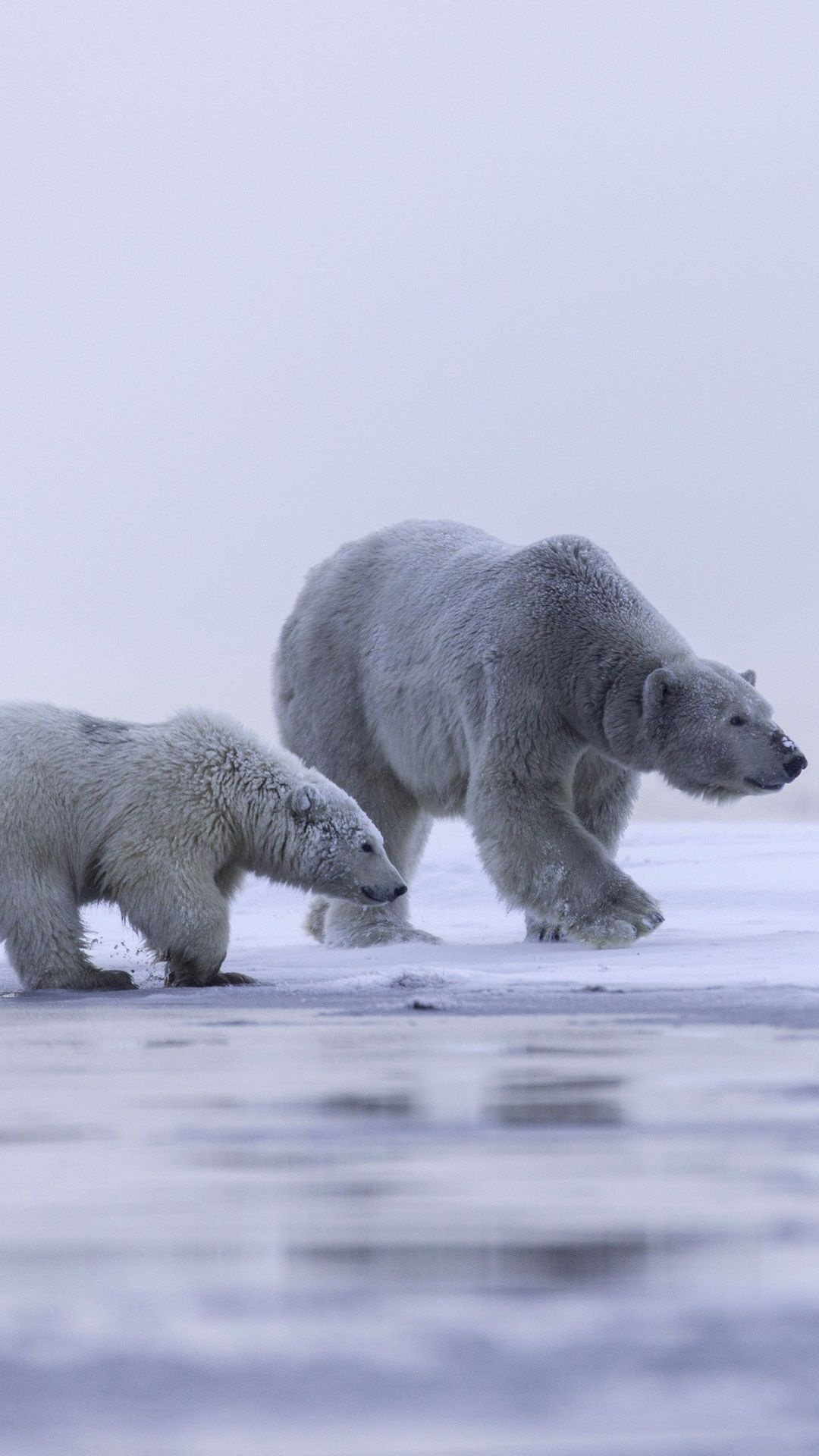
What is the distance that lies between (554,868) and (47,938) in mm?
2310

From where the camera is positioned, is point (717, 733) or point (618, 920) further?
point (717, 733)

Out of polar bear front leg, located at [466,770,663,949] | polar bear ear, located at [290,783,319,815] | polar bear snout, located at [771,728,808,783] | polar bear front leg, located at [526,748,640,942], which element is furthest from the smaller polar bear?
polar bear snout, located at [771,728,808,783]

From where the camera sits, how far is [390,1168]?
98.7 inches

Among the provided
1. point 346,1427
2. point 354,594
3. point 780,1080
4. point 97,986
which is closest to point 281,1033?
point 780,1080

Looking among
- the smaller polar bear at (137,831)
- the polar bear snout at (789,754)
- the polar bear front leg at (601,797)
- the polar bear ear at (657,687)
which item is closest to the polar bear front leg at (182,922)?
the smaller polar bear at (137,831)

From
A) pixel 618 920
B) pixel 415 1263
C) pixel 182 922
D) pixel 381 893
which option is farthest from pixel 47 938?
pixel 415 1263

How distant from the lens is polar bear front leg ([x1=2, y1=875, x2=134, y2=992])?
6.34 m

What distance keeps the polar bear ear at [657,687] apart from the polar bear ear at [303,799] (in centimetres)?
169

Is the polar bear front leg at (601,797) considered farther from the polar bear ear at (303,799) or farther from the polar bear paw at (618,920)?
the polar bear ear at (303,799)

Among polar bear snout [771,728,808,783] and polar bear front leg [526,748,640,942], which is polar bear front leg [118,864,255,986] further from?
polar bear snout [771,728,808,783]

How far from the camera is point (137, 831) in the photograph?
21.0 feet

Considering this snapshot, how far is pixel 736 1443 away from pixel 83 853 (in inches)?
207

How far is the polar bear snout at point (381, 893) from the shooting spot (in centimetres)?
711

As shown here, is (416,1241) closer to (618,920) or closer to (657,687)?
(618,920)
